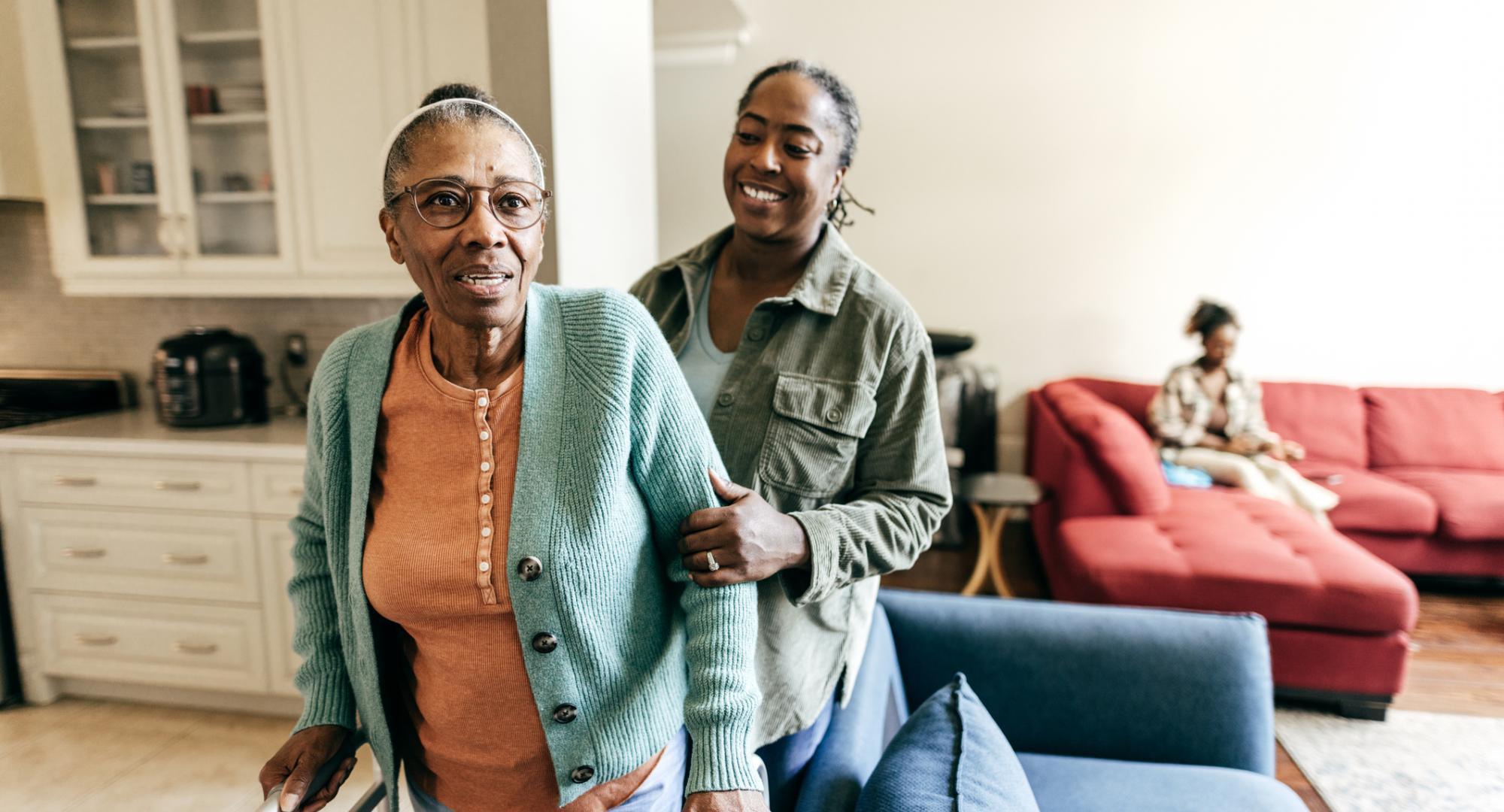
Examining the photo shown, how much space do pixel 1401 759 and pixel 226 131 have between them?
401 cm

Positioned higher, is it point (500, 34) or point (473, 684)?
point (500, 34)

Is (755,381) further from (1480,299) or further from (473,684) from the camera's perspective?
(1480,299)

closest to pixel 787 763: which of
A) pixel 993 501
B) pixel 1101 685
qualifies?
pixel 1101 685

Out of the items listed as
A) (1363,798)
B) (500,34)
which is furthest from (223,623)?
(1363,798)

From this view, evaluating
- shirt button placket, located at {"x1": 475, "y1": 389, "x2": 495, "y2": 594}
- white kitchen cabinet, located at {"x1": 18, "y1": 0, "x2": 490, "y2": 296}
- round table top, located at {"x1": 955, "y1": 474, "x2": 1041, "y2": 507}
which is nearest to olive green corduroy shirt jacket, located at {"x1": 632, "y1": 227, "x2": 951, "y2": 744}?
shirt button placket, located at {"x1": 475, "y1": 389, "x2": 495, "y2": 594}

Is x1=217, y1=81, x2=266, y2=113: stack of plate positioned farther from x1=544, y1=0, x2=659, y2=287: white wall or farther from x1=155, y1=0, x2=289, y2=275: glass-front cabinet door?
x1=544, y1=0, x2=659, y2=287: white wall

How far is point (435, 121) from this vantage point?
82 cm

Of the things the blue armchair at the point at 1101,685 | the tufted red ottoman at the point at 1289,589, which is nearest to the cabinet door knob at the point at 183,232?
the blue armchair at the point at 1101,685

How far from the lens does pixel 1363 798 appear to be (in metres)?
2.09

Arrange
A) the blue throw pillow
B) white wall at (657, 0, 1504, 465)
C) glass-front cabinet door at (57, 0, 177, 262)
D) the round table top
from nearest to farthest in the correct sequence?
the blue throw pillow, glass-front cabinet door at (57, 0, 177, 262), the round table top, white wall at (657, 0, 1504, 465)

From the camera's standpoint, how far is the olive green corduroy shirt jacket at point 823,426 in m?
1.10

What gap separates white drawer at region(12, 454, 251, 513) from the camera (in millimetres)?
2326

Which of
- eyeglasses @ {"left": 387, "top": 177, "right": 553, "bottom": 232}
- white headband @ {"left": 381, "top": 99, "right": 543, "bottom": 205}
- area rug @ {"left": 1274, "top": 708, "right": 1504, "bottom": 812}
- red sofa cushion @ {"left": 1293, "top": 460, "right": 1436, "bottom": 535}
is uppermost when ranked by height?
white headband @ {"left": 381, "top": 99, "right": 543, "bottom": 205}

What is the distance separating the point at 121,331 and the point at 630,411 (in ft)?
10.1
